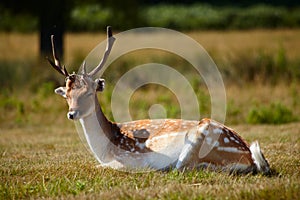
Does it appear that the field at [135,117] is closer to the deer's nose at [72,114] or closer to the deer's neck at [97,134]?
the deer's neck at [97,134]

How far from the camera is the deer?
676cm

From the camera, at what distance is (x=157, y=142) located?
23.5ft

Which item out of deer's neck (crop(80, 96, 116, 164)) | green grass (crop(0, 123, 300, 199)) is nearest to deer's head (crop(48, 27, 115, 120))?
deer's neck (crop(80, 96, 116, 164))

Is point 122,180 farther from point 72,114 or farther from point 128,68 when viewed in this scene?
point 128,68

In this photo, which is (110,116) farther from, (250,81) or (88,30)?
(88,30)

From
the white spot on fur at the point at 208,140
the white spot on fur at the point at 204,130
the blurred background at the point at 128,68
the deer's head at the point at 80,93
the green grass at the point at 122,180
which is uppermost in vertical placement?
the deer's head at the point at 80,93

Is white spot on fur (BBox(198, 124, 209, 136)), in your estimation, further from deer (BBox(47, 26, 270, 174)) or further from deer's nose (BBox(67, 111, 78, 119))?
deer's nose (BBox(67, 111, 78, 119))

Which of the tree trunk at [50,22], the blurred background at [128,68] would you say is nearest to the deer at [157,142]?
the blurred background at [128,68]

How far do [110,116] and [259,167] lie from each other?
655 centimetres

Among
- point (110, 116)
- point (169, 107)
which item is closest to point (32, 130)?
point (110, 116)

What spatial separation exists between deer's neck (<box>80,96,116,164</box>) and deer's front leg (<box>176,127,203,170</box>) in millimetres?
976

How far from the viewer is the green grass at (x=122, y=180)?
565 cm

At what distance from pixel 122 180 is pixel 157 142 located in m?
0.85

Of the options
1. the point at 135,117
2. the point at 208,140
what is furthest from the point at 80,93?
the point at 135,117
